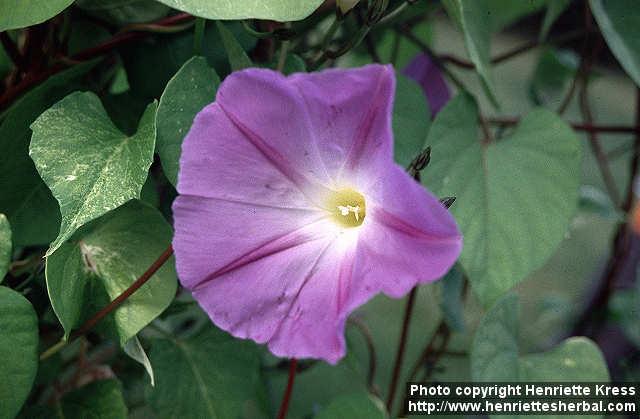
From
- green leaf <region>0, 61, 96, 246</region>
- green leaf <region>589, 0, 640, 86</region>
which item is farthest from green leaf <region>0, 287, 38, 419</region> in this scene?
green leaf <region>589, 0, 640, 86</region>

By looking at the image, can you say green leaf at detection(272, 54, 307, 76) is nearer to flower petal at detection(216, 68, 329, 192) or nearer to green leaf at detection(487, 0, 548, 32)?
flower petal at detection(216, 68, 329, 192)

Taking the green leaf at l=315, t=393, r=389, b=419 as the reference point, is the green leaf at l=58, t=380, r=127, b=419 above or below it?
above

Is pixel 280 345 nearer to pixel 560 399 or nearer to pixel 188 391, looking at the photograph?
pixel 188 391

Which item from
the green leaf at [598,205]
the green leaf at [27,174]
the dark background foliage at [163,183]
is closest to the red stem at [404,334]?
the dark background foliage at [163,183]

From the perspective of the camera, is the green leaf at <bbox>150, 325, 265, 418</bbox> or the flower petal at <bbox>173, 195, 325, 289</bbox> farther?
the green leaf at <bbox>150, 325, 265, 418</bbox>

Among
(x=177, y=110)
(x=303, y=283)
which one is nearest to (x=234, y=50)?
(x=177, y=110)

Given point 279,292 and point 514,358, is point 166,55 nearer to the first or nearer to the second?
point 279,292

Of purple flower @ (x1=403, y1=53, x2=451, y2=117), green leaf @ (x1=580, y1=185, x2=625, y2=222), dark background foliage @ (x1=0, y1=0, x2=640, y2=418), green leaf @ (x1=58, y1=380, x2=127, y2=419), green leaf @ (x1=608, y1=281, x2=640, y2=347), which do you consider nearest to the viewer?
dark background foliage @ (x1=0, y1=0, x2=640, y2=418)

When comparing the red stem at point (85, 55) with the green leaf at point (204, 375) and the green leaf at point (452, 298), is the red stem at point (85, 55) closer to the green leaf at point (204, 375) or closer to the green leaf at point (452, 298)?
the green leaf at point (204, 375)
